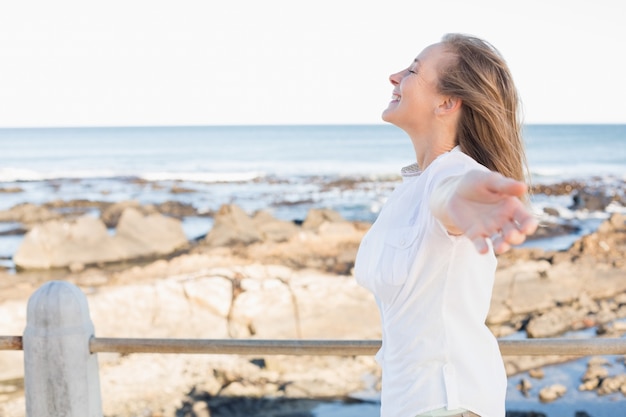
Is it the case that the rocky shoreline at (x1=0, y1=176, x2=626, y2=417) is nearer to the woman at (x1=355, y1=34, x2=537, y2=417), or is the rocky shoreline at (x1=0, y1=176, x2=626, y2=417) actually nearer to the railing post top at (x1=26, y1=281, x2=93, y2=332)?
the railing post top at (x1=26, y1=281, x2=93, y2=332)

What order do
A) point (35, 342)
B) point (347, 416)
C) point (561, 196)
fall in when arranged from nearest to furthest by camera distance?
point (35, 342), point (347, 416), point (561, 196)

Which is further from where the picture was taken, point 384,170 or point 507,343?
point 384,170

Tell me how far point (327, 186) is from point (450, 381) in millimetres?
31808

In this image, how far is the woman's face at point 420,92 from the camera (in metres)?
1.55

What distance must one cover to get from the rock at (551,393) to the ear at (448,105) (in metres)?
6.36

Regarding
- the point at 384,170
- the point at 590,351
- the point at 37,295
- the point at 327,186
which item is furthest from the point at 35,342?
the point at 384,170

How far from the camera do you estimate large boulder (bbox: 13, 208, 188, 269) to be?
13.7m

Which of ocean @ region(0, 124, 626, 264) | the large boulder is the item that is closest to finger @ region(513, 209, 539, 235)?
ocean @ region(0, 124, 626, 264)

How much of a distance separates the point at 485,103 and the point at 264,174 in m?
40.3

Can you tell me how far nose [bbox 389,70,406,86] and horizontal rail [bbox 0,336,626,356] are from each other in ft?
3.41

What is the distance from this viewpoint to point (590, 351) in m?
2.35

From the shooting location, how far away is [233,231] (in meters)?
15.5

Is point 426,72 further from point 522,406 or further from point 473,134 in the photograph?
point 522,406

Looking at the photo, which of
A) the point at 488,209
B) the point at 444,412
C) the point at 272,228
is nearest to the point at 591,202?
the point at 272,228
